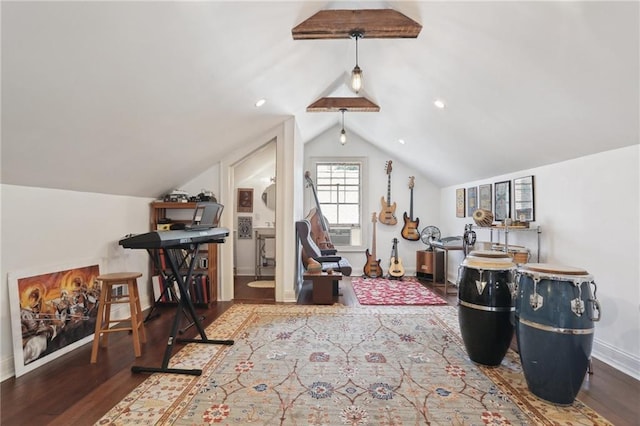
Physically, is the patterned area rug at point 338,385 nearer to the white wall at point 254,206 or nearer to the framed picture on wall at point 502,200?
the framed picture on wall at point 502,200

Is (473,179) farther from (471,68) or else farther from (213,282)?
(213,282)

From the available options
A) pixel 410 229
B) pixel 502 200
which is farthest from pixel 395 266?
pixel 502 200

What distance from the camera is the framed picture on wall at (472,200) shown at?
478 cm

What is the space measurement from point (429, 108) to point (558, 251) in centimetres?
209

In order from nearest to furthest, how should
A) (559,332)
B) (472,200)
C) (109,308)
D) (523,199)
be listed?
(559,332), (109,308), (523,199), (472,200)

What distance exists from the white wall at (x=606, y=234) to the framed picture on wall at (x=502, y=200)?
2.39 ft

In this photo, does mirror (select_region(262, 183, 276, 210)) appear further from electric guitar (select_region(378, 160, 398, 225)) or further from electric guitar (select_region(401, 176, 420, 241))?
electric guitar (select_region(401, 176, 420, 241))

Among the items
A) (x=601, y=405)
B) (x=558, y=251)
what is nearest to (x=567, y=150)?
(x=558, y=251)

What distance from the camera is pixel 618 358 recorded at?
7.76ft

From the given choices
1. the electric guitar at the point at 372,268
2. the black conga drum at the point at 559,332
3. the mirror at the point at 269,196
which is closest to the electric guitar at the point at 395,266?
the electric guitar at the point at 372,268

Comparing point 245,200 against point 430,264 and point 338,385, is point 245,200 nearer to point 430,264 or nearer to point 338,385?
point 430,264

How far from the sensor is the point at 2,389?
2.01 metres

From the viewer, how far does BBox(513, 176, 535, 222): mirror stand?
344cm

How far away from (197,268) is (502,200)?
14.2ft
